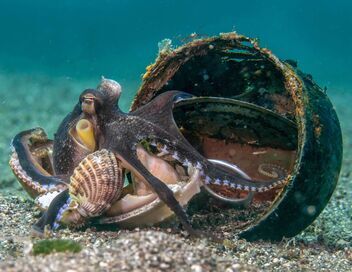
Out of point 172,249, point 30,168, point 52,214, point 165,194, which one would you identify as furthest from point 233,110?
point 172,249

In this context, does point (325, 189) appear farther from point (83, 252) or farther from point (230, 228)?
point (83, 252)

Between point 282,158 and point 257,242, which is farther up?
point 282,158

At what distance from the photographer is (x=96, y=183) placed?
140 inches

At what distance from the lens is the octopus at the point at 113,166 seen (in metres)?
3.59

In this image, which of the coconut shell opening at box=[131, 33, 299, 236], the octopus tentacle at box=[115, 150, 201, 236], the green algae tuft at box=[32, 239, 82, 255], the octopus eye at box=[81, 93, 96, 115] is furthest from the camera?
the coconut shell opening at box=[131, 33, 299, 236]

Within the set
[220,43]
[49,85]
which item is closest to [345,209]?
[220,43]

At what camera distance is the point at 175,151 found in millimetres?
3953

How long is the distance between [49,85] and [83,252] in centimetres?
2014

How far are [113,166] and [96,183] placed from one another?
0.18m

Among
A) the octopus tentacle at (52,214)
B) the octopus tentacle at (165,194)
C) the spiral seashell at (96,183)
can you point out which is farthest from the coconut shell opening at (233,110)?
the octopus tentacle at (52,214)

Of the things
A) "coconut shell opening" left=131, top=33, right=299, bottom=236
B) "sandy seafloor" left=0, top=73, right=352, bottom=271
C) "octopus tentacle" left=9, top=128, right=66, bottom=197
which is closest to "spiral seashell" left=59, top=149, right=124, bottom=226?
"sandy seafloor" left=0, top=73, right=352, bottom=271

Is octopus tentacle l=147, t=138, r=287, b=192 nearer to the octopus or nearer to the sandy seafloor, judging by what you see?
the octopus

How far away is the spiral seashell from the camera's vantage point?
357 centimetres

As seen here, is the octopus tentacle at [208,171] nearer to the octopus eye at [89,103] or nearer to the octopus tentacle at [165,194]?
the octopus tentacle at [165,194]
